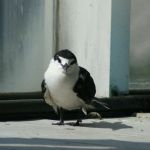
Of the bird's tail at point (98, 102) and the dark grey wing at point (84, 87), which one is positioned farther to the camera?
the bird's tail at point (98, 102)

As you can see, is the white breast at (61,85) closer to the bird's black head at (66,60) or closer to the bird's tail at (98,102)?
the bird's black head at (66,60)

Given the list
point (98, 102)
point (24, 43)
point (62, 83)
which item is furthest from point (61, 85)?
point (24, 43)

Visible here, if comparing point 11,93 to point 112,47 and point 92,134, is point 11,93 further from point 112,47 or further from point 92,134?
point 92,134

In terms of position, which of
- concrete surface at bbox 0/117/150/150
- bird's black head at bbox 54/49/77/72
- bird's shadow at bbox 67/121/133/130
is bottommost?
bird's shadow at bbox 67/121/133/130

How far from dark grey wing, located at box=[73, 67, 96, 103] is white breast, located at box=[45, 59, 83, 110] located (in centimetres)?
5

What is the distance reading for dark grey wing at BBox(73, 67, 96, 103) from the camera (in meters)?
7.96

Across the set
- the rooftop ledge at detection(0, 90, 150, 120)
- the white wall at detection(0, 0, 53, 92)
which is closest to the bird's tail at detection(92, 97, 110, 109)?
the rooftop ledge at detection(0, 90, 150, 120)

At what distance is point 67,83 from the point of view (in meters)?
7.91

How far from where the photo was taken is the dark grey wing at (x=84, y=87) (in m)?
7.96

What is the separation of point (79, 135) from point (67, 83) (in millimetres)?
722

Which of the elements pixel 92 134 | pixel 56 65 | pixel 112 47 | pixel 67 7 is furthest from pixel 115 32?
pixel 92 134

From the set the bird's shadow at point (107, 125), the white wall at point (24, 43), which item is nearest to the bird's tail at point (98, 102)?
the bird's shadow at point (107, 125)

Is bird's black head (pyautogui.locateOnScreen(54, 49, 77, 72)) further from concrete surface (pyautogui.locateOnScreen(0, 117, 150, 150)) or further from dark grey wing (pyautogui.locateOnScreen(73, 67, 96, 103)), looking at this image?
concrete surface (pyautogui.locateOnScreen(0, 117, 150, 150))

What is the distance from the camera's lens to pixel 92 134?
7.48 metres
